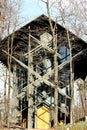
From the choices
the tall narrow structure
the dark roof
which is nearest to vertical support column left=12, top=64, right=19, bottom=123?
the tall narrow structure

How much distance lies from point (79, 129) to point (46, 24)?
1475cm

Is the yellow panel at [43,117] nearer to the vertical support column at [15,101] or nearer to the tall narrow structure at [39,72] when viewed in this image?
the tall narrow structure at [39,72]

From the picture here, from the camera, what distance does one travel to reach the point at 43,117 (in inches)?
1176

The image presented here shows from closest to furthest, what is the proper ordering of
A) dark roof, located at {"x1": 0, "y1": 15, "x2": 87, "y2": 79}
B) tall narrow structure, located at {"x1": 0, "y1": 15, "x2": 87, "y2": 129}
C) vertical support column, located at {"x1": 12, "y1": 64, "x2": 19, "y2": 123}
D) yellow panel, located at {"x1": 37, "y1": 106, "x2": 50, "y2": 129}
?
dark roof, located at {"x1": 0, "y1": 15, "x2": 87, "y2": 79}, tall narrow structure, located at {"x1": 0, "y1": 15, "x2": 87, "y2": 129}, vertical support column, located at {"x1": 12, "y1": 64, "x2": 19, "y2": 123}, yellow panel, located at {"x1": 37, "y1": 106, "x2": 50, "y2": 129}

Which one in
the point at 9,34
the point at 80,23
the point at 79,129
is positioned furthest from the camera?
the point at 80,23

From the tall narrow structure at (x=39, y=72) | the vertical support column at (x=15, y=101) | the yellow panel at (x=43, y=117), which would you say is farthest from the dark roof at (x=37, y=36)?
the yellow panel at (x=43, y=117)

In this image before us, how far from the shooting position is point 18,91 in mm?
30250

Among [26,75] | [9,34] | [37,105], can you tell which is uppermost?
[9,34]

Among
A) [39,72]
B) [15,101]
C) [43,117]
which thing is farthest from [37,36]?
[43,117]

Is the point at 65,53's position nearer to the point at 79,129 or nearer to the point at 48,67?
the point at 48,67

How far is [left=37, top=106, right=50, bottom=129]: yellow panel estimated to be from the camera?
29562mm

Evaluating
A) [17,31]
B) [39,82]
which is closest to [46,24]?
[17,31]

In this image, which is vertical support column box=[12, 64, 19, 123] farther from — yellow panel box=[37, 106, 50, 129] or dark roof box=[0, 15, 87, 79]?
yellow panel box=[37, 106, 50, 129]

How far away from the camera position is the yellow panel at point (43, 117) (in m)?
29.6
